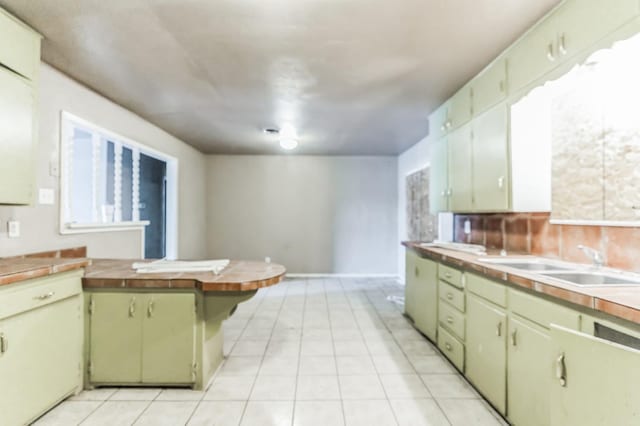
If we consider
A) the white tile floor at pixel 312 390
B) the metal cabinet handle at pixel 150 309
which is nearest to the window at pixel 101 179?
the metal cabinet handle at pixel 150 309

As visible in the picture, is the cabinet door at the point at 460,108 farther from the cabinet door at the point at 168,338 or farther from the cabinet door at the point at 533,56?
the cabinet door at the point at 168,338

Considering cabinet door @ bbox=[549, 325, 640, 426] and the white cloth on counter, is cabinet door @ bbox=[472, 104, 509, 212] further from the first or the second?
the white cloth on counter

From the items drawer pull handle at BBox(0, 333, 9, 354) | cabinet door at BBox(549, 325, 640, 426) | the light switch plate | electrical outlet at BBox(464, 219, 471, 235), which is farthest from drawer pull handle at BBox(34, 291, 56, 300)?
electrical outlet at BBox(464, 219, 471, 235)

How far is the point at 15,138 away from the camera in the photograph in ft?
6.87

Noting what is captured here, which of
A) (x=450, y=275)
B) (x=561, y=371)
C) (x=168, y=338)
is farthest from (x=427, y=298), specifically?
(x=168, y=338)

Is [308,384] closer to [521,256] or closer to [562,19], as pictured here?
[521,256]

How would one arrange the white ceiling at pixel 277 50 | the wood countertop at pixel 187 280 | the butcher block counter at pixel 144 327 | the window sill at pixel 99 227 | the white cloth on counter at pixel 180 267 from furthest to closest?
the window sill at pixel 99 227 < the white cloth on counter at pixel 180 267 < the butcher block counter at pixel 144 327 < the wood countertop at pixel 187 280 < the white ceiling at pixel 277 50

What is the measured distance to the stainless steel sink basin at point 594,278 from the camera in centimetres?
168

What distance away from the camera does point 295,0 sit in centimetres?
187

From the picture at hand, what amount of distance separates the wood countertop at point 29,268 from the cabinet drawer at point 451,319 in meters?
2.75

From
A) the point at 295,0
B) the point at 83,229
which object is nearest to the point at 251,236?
the point at 83,229

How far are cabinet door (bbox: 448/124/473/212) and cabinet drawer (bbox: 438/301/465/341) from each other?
3.00 feet

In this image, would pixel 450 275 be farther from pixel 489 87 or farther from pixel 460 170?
pixel 489 87

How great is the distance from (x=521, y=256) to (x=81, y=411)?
322 cm
